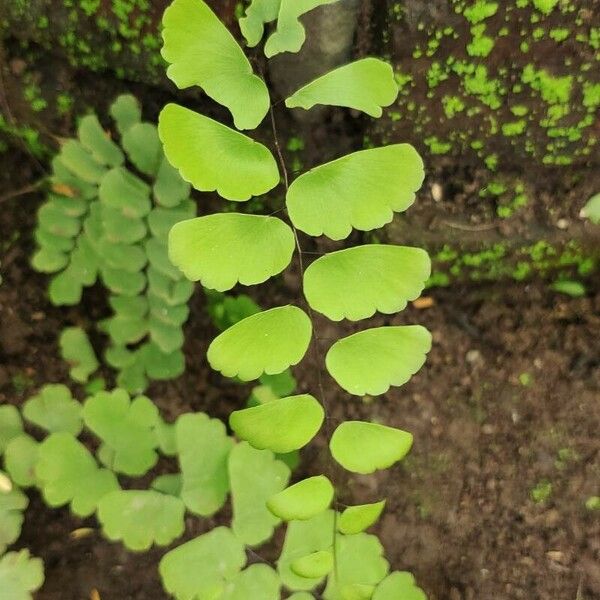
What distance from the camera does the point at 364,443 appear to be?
0.88 meters

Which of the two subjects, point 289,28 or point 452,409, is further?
point 452,409

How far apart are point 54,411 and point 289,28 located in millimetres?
752

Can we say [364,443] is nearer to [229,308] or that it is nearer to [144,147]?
[229,308]

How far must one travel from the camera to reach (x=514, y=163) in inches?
45.3

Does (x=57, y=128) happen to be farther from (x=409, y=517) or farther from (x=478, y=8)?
(x=409, y=517)

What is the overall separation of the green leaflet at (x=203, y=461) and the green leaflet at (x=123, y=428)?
2.5 inches

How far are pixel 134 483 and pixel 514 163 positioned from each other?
902 millimetres

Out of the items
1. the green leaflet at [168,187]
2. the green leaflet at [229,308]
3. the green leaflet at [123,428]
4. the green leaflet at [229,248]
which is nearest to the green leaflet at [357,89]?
the green leaflet at [229,248]

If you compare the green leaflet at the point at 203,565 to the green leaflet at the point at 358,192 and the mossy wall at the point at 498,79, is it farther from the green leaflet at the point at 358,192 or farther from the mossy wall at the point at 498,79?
the mossy wall at the point at 498,79

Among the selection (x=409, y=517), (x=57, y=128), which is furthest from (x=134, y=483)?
(x=57, y=128)

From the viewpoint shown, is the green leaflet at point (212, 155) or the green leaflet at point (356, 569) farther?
the green leaflet at point (356, 569)

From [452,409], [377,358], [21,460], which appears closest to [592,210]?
[452,409]

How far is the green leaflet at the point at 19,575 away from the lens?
106cm

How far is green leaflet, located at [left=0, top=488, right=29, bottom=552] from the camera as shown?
43.3 inches
